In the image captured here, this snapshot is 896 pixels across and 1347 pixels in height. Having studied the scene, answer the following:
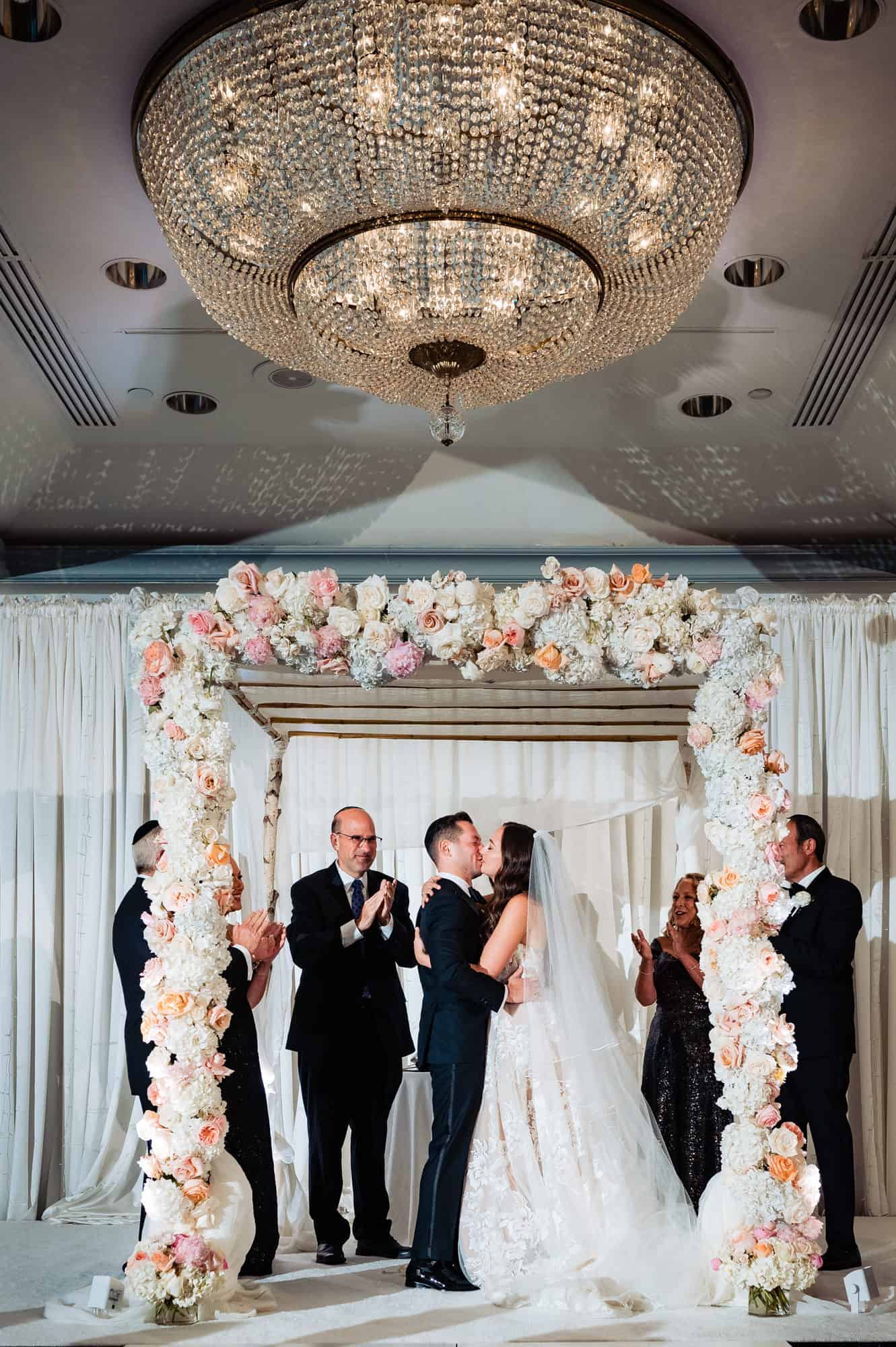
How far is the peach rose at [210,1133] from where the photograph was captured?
4336mm

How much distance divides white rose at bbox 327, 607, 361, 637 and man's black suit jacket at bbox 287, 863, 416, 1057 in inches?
56.7

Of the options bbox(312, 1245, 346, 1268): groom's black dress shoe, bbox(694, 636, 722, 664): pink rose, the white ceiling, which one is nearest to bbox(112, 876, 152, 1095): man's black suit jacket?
bbox(312, 1245, 346, 1268): groom's black dress shoe

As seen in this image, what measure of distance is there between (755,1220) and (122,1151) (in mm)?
3453

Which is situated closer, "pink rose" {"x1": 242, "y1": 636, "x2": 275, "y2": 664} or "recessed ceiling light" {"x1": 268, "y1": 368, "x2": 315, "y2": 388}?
"pink rose" {"x1": 242, "y1": 636, "x2": 275, "y2": 664}

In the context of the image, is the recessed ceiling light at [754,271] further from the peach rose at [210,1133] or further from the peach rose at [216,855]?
the peach rose at [210,1133]

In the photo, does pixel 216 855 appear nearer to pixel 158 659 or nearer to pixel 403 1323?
pixel 158 659

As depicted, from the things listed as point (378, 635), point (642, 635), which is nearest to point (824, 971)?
point (642, 635)

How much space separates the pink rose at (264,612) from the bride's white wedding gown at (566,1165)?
1.41 meters

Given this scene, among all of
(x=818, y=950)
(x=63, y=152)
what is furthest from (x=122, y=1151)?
(x=63, y=152)

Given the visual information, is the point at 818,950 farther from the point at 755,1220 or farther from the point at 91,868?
the point at 91,868

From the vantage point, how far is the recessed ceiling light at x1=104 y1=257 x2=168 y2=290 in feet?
14.8

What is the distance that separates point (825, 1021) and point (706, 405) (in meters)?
2.67

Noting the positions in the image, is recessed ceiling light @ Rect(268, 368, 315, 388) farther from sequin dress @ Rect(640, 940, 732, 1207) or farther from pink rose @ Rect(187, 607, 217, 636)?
sequin dress @ Rect(640, 940, 732, 1207)

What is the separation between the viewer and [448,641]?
4570mm
